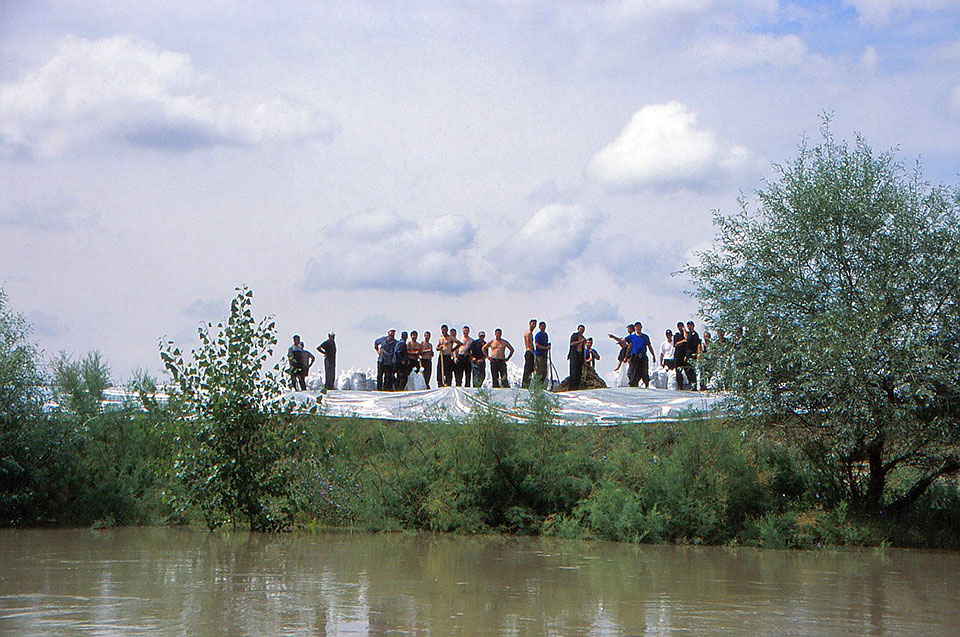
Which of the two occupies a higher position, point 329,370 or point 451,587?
point 329,370

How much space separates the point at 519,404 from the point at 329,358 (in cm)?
882

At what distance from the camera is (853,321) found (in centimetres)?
2206

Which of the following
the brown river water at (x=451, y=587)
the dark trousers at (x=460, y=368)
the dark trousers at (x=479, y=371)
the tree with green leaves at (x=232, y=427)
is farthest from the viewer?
the dark trousers at (x=479, y=371)

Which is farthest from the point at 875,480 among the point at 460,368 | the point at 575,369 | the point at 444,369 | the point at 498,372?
the point at 444,369

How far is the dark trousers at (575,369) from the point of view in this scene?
31453 millimetres

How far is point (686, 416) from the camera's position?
2522 centimetres

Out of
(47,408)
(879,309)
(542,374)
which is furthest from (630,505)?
(47,408)

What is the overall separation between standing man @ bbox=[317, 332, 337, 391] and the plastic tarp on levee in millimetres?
3541

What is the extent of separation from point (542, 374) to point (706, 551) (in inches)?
395

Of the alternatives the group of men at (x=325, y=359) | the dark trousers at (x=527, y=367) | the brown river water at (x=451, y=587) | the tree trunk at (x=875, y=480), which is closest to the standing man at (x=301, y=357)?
the group of men at (x=325, y=359)

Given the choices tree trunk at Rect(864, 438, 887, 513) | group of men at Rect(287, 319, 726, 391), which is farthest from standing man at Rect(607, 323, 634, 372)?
tree trunk at Rect(864, 438, 887, 513)

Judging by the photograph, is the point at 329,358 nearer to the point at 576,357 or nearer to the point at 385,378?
the point at 385,378

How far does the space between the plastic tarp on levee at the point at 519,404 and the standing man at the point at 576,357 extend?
1599mm

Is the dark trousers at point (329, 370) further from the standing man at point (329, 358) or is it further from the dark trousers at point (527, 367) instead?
the dark trousers at point (527, 367)
